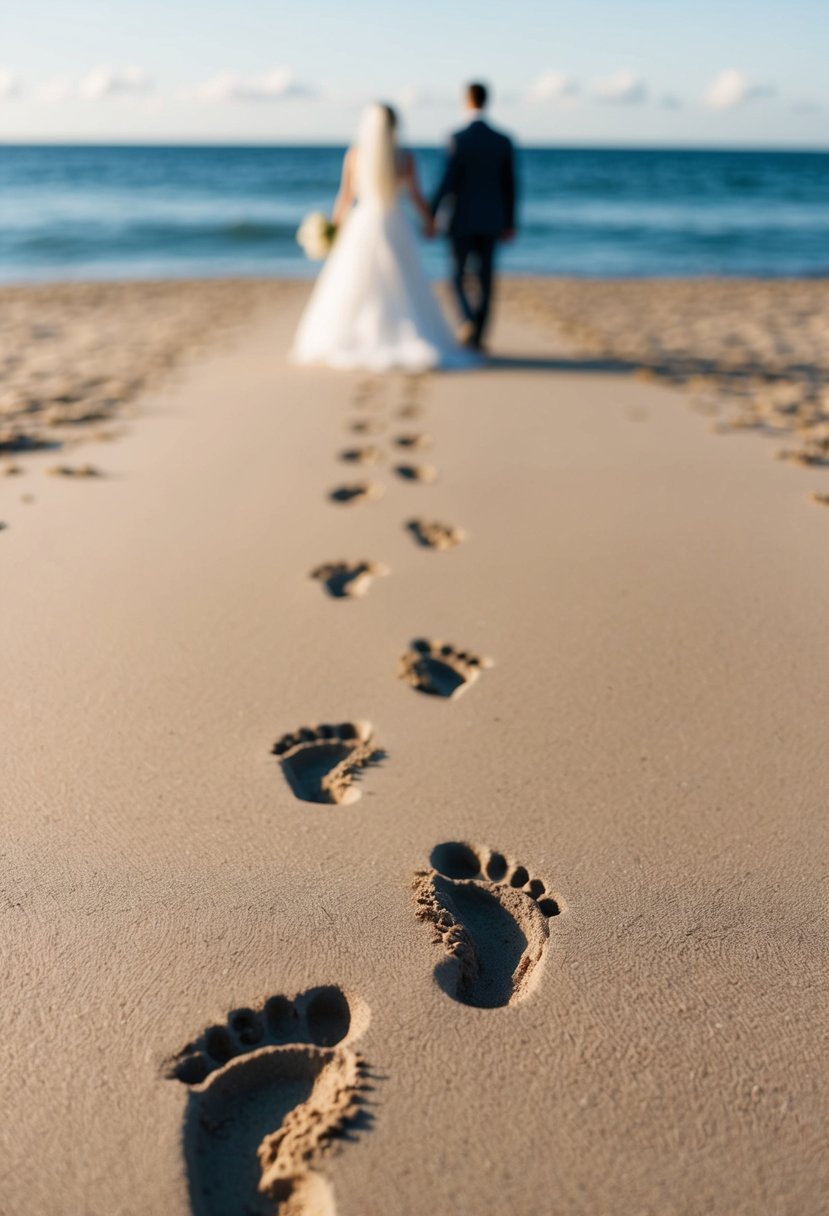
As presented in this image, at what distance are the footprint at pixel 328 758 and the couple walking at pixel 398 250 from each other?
12.9 ft

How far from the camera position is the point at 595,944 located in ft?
4.92

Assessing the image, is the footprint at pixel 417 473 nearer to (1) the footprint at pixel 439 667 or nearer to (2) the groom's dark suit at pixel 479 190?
(1) the footprint at pixel 439 667

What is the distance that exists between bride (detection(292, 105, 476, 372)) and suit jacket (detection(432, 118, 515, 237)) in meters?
0.19

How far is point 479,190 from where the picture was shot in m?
5.49

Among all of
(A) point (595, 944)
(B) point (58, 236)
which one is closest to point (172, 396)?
(A) point (595, 944)

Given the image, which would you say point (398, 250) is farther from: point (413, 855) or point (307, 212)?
point (307, 212)

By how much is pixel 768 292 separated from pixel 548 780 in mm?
9504

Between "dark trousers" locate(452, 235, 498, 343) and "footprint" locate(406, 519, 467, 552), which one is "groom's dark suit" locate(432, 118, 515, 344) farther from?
"footprint" locate(406, 519, 467, 552)

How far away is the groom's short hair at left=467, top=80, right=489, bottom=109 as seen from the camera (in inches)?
204

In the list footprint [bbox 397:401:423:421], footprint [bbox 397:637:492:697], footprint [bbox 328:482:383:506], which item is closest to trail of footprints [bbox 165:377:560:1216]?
footprint [bbox 397:637:492:697]

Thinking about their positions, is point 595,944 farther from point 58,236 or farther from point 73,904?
point 58,236

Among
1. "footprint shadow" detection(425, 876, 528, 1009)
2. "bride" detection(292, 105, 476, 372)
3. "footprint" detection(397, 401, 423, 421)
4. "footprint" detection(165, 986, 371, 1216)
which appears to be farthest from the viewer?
"bride" detection(292, 105, 476, 372)

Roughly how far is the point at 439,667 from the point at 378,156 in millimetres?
4170

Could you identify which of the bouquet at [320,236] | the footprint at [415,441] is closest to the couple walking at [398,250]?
the bouquet at [320,236]
